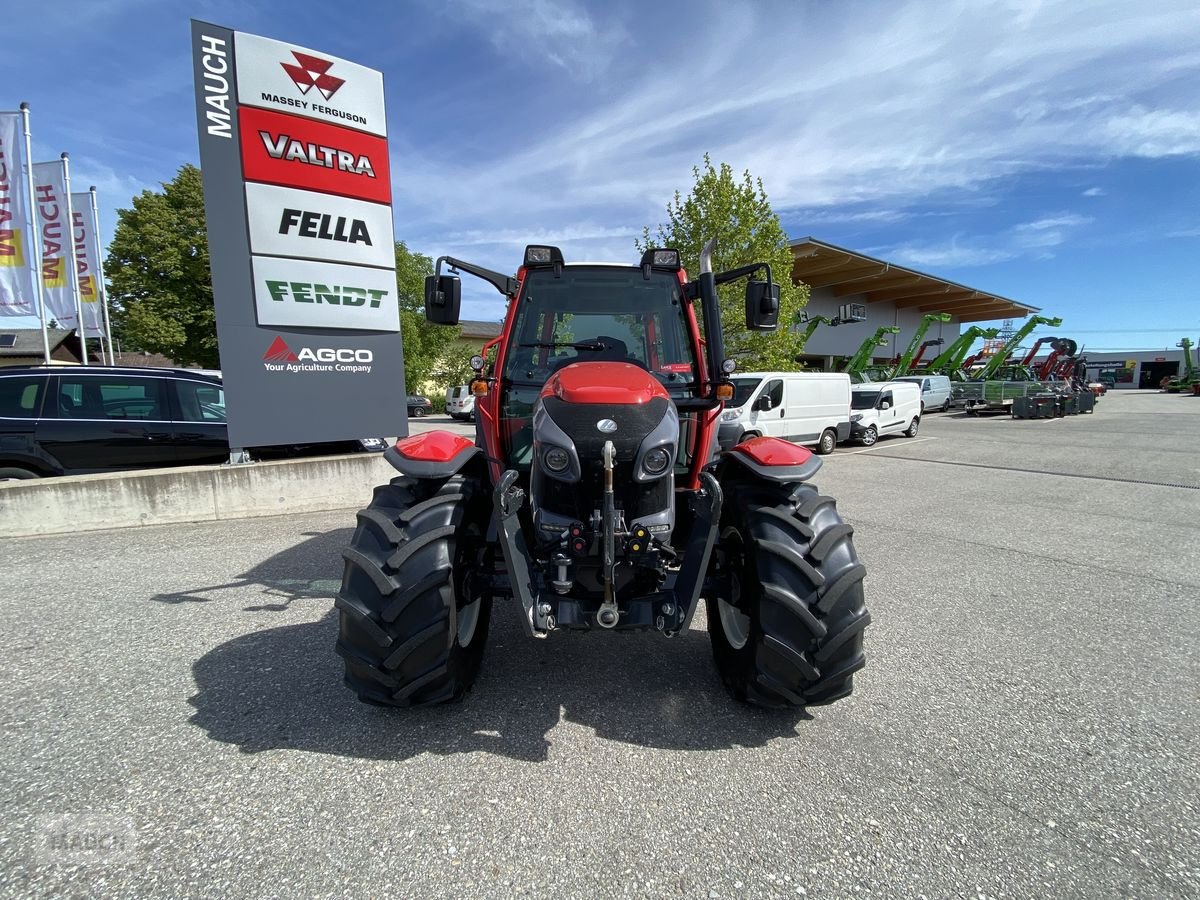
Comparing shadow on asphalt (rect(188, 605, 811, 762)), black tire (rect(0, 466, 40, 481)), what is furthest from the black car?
shadow on asphalt (rect(188, 605, 811, 762))

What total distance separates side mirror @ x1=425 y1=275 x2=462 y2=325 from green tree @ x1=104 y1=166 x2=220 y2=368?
77.1ft

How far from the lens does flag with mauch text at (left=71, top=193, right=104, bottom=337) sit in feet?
55.9

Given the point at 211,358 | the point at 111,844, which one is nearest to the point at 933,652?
the point at 111,844

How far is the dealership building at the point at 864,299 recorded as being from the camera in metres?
30.3

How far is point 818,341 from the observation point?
34.8 meters

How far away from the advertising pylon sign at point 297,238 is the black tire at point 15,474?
1.99 metres

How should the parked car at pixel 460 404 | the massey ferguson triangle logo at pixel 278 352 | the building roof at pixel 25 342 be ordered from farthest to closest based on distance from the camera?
the building roof at pixel 25 342 → the parked car at pixel 460 404 → the massey ferguson triangle logo at pixel 278 352

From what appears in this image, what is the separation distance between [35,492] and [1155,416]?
3252 cm

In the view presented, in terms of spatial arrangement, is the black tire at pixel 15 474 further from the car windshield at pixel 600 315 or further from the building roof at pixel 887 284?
the building roof at pixel 887 284

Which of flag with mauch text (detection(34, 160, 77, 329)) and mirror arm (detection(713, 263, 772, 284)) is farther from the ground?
flag with mauch text (detection(34, 160, 77, 329))

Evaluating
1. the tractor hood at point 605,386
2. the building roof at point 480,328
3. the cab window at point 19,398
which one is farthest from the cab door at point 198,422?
the building roof at point 480,328

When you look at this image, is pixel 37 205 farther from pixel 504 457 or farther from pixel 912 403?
pixel 912 403

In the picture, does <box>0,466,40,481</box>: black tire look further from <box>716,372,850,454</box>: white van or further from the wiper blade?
<box>716,372,850,454</box>: white van

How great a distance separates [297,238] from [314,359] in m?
1.37
